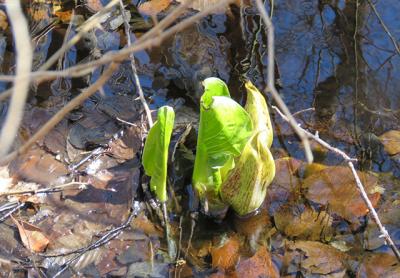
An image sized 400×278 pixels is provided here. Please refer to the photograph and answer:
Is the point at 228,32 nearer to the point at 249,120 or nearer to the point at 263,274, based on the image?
the point at 249,120

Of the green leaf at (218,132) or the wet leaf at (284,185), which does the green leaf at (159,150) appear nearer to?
the green leaf at (218,132)

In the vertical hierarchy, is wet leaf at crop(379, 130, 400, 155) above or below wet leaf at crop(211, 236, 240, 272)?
above

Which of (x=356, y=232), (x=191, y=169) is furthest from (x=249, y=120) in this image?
(x=356, y=232)

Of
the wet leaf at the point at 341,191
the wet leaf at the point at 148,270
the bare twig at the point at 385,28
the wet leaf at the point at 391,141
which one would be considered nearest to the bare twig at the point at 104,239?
the wet leaf at the point at 148,270

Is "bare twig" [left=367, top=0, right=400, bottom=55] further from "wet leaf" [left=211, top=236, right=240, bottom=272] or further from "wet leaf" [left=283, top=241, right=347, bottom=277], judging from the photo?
"wet leaf" [left=211, top=236, right=240, bottom=272]

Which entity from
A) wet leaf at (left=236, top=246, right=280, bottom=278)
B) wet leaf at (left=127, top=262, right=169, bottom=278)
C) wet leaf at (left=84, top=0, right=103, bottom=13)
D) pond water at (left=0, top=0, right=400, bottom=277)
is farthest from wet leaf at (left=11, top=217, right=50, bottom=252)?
wet leaf at (left=84, top=0, right=103, bottom=13)

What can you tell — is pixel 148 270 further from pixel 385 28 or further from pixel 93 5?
pixel 385 28

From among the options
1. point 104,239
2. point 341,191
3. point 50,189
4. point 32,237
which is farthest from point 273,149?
point 32,237
